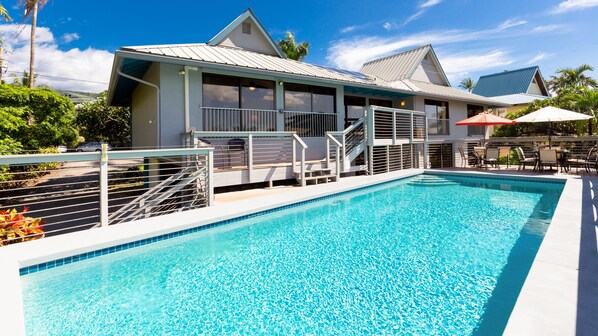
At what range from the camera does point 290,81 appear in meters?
12.1

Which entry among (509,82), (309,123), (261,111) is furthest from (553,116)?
(509,82)

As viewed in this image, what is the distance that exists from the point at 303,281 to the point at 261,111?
842cm

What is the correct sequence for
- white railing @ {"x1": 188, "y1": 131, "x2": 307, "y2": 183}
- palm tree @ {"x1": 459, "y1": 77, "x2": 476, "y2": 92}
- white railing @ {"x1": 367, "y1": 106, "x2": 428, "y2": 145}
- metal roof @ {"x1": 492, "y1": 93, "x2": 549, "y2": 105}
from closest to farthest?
white railing @ {"x1": 188, "y1": 131, "x2": 307, "y2": 183}
white railing @ {"x1": 367, "y1": 106, "x2": 428, "y2": 145}
metal roof @ {"x1": 492, "y1": 93, "x2": 549, "y2": 105}
palm tree @ {"x1": 459, "y1": 77, "x2": 476, "y2": 92}

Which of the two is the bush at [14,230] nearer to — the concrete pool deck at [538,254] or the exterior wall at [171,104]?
the concrete pool deck at [538,254]

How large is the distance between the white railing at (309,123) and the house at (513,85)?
985 inches

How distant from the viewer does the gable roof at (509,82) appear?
32.5 metres

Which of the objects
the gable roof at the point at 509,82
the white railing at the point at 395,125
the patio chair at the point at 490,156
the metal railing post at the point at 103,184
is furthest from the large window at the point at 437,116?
the gable roof at the point at 509,82

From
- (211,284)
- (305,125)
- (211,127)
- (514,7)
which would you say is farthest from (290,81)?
(514,7)

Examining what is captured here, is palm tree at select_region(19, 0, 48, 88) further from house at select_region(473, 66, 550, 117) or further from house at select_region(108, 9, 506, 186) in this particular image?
house at select_region(473, 66, 550, 117)

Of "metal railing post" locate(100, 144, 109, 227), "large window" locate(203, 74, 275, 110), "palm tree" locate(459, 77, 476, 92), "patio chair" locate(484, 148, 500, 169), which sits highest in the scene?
"palm tree" locate(459, 77, 476, 92)

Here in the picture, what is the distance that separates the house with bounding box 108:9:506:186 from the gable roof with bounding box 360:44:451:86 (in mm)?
2706

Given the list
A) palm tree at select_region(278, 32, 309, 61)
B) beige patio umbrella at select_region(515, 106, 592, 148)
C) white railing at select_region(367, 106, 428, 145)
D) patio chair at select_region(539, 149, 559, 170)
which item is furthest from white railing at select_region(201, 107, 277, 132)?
palm tree at select_region(278, 32, 309, 61)

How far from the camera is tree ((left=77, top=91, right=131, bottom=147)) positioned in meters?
31.5

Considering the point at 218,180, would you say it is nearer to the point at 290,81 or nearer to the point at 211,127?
the point at 211,127
